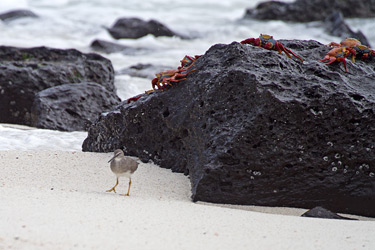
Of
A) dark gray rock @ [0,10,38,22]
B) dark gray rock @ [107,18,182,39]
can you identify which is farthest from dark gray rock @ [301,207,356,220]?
Answer: dark gray rock @ [0,10,38,22]

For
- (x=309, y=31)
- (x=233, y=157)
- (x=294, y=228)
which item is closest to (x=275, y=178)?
(x=233, y=157)

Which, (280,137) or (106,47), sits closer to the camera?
(280,137)

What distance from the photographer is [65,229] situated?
Answer: 10.7 feet

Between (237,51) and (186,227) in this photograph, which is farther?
(237,51)

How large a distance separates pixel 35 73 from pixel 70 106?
1500 mm

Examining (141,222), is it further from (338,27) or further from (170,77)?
(338,27)

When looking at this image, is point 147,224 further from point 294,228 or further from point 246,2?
point 246,2

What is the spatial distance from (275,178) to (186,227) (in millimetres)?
1164

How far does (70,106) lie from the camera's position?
26.1 ft

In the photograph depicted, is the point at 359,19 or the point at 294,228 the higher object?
the point at 359,19

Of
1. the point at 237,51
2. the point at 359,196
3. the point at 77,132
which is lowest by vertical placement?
the point at 77,132

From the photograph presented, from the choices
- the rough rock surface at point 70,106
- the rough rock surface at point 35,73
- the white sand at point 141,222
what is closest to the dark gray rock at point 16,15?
the rough rock surface at point 35,73

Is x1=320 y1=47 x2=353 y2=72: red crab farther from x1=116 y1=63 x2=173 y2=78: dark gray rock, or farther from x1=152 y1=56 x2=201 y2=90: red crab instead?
x1=116 y1=63 x2=173 y2=78: dark gray rock

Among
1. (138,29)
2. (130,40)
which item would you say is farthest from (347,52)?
(138,29)
